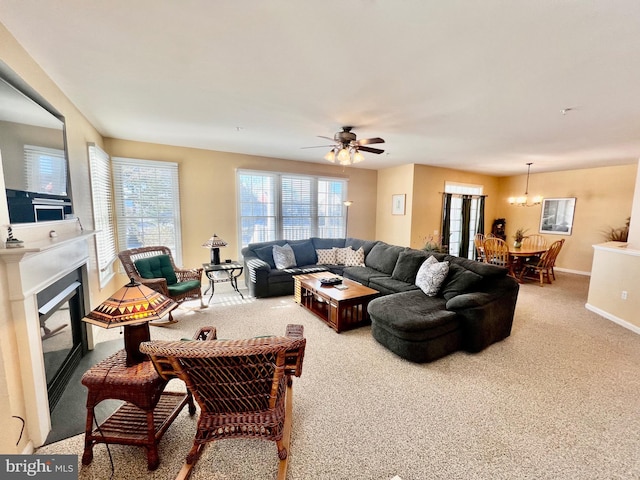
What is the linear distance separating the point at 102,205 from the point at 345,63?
3693mm

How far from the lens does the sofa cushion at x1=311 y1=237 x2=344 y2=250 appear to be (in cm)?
572

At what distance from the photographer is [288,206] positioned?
5.77 m

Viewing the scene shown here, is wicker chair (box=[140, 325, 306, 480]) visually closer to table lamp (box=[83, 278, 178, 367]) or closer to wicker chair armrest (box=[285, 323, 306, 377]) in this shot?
wicker chair armrest (box=[285, 323, 306, 377])

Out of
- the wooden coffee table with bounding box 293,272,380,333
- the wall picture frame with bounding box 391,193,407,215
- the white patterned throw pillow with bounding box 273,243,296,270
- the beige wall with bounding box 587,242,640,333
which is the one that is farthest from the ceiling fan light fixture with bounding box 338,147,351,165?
the beige wall with bounding box 587,242,640,333

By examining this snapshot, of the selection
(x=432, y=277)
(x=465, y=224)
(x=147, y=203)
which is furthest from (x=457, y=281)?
(x=147, y=203)

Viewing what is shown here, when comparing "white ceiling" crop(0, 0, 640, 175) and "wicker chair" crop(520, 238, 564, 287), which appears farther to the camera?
"wicker chair" crop(520, 238, 564, 287)

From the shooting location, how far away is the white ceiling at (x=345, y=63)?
1443mm

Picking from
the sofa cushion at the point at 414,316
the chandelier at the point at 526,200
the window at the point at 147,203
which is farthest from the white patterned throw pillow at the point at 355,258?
the chandelier at the point at 526,200

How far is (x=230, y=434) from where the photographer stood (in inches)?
58.2

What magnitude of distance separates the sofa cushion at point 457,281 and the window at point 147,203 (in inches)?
177

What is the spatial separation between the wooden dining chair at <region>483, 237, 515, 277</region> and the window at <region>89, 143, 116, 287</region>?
269 inches

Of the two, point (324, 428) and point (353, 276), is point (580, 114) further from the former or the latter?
point (324, 428)

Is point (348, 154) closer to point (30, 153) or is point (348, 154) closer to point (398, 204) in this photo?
point (30, 153)

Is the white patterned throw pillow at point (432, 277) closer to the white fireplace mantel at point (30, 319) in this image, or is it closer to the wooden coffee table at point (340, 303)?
the wooden coffee table at point (340, 303)
